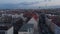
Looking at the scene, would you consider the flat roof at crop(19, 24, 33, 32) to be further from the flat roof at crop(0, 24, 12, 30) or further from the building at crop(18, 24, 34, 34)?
the flat roof at crop(0, 24, 12, 30)

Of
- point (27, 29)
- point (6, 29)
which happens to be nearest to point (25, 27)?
point (27, 29)

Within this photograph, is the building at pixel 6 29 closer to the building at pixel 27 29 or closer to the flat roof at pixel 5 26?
the flat roof at pixel 5 26

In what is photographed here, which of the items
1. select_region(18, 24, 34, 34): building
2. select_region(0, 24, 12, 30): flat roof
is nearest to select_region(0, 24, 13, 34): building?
select_region(0, 24, 12, 30): flat roof

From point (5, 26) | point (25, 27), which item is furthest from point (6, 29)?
point (25, 27)

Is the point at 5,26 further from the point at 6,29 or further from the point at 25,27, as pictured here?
the point at 25,27

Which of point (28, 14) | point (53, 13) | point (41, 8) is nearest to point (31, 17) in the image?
point (28, 14)

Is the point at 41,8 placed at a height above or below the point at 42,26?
above

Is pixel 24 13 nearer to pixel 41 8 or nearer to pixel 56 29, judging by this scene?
pixel 41 8

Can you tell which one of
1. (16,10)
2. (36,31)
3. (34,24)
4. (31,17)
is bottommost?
(36,31)

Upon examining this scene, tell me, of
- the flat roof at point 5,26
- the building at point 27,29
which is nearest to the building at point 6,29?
the flat roof at point 5,26

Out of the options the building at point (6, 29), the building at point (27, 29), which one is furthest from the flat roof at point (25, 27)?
the building at point (6, 29)

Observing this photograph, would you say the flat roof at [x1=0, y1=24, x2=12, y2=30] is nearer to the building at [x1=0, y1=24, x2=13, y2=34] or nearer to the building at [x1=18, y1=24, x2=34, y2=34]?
the building at [x1=0, y1=24, x2=13, y2=34]
